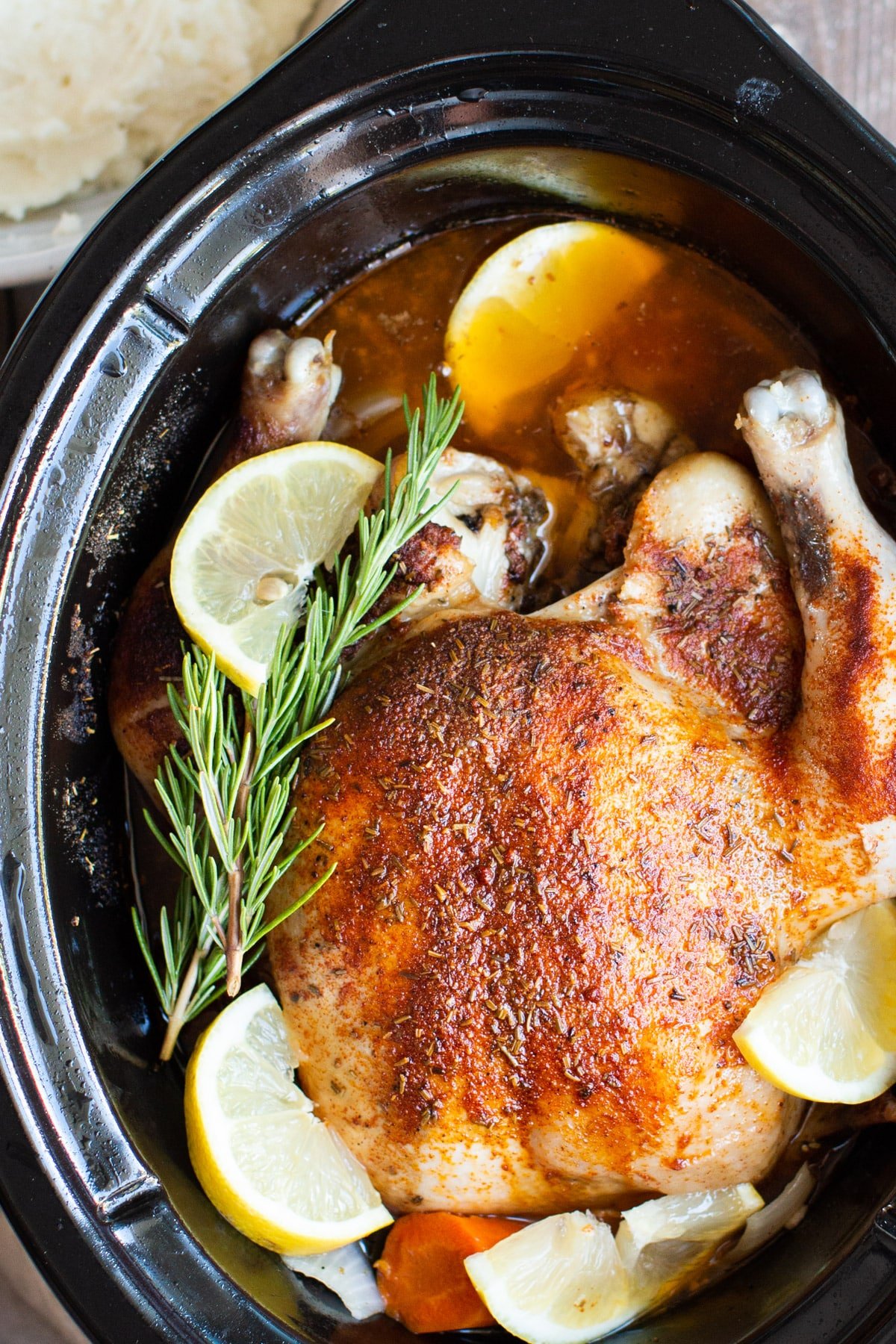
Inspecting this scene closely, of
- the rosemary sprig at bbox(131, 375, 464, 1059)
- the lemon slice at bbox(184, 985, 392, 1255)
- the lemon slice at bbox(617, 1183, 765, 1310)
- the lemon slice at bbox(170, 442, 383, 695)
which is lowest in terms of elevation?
the lemon slice at bbox(617, 1183, 765, 1310)

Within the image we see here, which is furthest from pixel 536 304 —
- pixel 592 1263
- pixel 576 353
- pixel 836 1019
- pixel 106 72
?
pixel 592 1263

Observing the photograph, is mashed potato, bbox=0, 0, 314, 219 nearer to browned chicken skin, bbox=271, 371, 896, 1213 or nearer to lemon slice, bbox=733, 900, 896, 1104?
browned chicken skin, bbox=271, 371, 896, 1213

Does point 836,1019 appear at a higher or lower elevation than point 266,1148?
lower

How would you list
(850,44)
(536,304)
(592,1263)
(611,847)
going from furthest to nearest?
1. (850,44)
2. (536,304)
3. (592,1263)
4. (611,847)

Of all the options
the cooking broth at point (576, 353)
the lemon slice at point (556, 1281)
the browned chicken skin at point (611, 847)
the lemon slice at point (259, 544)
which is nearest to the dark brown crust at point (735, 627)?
the browned chicken skin at point (611, 847)

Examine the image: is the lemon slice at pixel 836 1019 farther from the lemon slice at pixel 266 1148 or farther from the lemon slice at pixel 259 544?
the lemon slice at pixel 259 544

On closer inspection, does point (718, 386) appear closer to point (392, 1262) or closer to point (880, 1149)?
point (880, 1149)

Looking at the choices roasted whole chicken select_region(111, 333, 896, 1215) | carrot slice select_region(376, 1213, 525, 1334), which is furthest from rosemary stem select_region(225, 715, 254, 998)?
carrot slice select_region(376, 1213, 525, 1334)

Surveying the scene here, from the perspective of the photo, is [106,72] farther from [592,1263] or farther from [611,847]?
[592,1263]
